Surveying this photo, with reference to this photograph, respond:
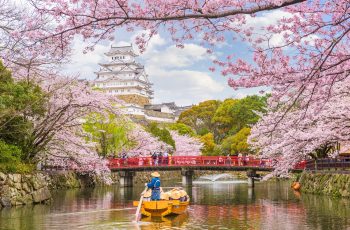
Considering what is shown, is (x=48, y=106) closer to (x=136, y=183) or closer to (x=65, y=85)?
(x=65, y=85)

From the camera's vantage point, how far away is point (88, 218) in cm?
1644

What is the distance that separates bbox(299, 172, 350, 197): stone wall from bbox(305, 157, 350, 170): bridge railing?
50cm

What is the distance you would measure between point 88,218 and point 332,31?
1095cm

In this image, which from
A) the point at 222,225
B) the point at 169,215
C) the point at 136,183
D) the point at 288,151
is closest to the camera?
the point at 222,225

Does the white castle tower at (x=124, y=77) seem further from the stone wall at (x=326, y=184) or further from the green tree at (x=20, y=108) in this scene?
the green tree at (x=20, y=108)

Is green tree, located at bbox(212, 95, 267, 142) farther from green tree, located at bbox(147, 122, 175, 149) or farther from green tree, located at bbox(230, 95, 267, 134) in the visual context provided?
green tree, located at bbox(147, 122, 175, 149)

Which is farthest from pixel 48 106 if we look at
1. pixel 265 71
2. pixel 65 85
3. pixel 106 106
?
pixel 265 71

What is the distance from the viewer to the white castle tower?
87938mm

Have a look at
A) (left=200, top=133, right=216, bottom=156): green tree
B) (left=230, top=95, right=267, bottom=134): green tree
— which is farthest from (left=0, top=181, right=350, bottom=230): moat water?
(left=200, top=133, right=216, bottom=156): green tree

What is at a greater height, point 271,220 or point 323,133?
point 323,133

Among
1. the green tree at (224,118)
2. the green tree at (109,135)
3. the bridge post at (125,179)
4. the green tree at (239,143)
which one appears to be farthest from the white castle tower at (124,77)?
the bridge post at (125,179)

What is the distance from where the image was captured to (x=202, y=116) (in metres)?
70.1

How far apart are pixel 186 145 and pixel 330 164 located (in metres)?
30.8

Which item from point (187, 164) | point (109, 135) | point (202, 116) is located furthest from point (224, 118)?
point (187, 164)
